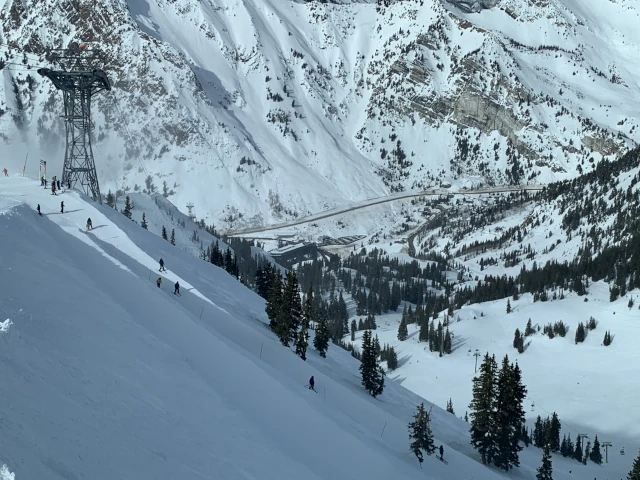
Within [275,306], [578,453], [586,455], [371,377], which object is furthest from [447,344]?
[275,306]

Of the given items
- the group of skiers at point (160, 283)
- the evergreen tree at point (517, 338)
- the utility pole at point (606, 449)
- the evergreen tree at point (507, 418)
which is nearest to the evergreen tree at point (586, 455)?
the utility pole at point (606, 449)

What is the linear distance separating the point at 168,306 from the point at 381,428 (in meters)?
20.0

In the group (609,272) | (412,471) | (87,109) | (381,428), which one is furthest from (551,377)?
(87,109)

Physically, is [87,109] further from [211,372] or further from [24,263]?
[211,372]

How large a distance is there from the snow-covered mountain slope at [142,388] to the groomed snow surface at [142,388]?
79 mm

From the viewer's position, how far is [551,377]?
375ft

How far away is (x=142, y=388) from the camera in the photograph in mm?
26688

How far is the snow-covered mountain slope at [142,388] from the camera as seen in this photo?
20.8m

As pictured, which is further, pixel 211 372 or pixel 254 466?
pixel 211 372

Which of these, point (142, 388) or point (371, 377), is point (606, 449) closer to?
point (371, 377)

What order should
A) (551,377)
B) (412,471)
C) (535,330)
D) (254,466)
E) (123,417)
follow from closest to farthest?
(123,417) → (254,466) → (412,471) → (551,377) → (535,330)

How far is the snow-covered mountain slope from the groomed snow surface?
0.08 meters

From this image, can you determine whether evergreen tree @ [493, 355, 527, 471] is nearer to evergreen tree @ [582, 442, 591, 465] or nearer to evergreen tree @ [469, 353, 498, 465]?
evergreen tree @ [469, 353, 498, 465]

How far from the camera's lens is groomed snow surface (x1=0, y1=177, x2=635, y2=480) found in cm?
2079
